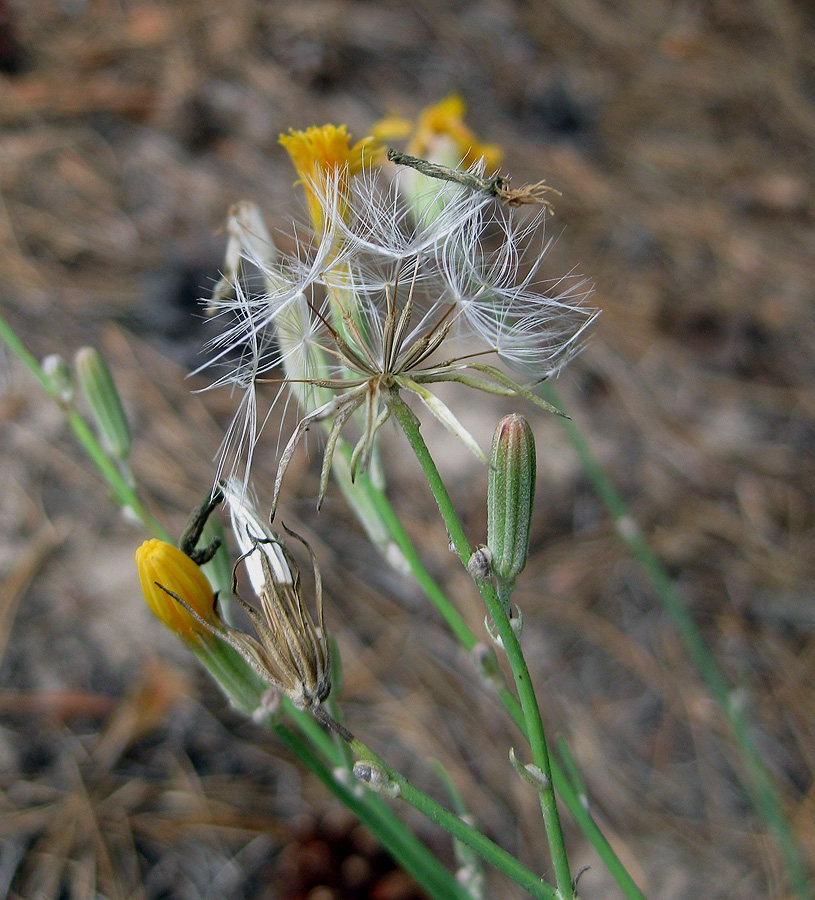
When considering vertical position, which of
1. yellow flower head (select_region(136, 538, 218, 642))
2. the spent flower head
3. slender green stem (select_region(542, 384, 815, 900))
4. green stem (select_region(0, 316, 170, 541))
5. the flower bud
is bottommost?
slender green stem (select_region(542, 384, 815, 900))

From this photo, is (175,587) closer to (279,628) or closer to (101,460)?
(279,628)

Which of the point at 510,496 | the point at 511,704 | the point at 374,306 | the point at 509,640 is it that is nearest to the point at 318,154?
the point at 374,306

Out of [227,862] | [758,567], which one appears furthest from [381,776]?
[758,567]

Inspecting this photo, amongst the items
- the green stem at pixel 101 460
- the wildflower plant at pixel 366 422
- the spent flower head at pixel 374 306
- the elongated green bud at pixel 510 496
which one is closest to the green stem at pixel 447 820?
the wildflower plant at pixel 366 422

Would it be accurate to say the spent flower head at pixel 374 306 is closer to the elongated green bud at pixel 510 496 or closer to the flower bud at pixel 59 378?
the elongated green bud at pixel 510 496

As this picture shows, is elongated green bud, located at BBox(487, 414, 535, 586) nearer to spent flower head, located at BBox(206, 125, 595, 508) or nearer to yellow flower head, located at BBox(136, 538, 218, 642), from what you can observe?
spent flower head, located at BBox(206, 125, 595, 508)

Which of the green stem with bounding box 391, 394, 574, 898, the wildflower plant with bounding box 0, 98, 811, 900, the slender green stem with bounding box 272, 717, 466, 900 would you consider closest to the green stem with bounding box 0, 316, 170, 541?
the wildflower plant with bounding box 0, 98, 811, 900
